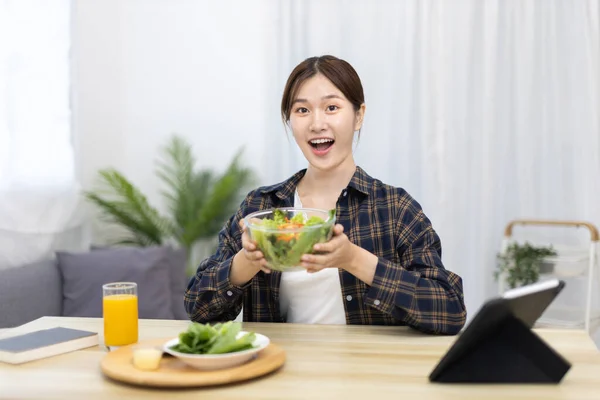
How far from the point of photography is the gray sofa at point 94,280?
10.5 feet

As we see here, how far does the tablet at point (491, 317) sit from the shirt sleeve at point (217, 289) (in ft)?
2.35

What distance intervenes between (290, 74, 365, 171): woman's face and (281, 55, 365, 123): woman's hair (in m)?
0.01

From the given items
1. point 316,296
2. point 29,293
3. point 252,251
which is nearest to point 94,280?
point 29,293

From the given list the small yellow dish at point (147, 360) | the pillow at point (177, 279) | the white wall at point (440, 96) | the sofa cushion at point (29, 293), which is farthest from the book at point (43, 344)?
the white wall at point (440, 96)

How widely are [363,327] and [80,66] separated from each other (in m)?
2.81

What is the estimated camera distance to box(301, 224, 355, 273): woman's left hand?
1630mm

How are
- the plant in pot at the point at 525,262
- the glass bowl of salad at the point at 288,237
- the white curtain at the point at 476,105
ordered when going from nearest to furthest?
the glass bowl of salad at the point at 288,237 → the plant in pot at the point at 525,262 → the white curtain at the point at 476,105

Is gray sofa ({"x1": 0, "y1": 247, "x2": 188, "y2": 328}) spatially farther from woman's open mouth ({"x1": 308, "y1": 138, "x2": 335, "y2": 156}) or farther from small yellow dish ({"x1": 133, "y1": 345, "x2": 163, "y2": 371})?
small yellow dish ({"x1": 133, "y1": 345, "x2": 163, "y2": 371})

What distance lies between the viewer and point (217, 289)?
1.95 m

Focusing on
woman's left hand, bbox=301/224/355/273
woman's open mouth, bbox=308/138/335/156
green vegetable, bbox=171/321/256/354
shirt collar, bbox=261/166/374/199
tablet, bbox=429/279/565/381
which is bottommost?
green vegetable, bbox=171/321/256/354

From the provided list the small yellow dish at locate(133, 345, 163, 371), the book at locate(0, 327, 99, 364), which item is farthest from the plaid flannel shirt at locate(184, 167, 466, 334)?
the small yellow dish at locate(133, 345, 163, 371)

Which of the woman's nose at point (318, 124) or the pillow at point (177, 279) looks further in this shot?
the pillow at point (177, 279)

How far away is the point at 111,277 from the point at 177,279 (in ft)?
1.19

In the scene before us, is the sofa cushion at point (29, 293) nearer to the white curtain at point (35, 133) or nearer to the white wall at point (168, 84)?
the white curtain at point (35, 133)
